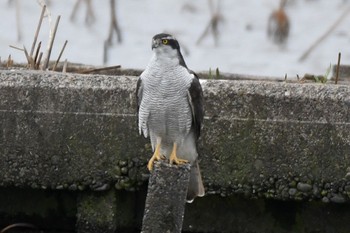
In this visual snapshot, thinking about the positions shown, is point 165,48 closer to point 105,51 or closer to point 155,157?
point 155,157

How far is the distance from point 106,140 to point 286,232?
3.31ft

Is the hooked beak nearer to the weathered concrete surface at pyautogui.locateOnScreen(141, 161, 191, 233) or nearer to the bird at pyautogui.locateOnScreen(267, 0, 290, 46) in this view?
the weathered concrete surface at pyautogui.locateOnScreen(141, 161, 191, 233)

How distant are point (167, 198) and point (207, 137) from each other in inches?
42.9

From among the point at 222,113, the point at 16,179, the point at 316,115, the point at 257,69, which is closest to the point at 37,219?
the point at 16,179

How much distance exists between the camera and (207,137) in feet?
18.5

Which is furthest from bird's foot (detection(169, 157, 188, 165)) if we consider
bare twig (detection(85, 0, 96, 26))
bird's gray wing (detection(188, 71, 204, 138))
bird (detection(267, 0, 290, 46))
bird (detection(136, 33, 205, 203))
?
bird (detection(267, 0, 290, 46))

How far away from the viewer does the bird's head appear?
212 inches

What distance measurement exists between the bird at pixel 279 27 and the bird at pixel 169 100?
20.2 feet

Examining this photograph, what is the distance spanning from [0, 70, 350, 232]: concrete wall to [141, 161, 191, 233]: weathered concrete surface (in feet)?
3.42

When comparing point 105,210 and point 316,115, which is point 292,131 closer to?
point 316,115

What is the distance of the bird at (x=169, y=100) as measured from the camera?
536 cm

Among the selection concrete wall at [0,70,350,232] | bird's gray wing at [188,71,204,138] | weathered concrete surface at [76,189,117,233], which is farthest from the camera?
weathered concrete surface at [76,189,117,233]

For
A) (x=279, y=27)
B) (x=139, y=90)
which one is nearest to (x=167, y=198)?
(x=139, y=90)

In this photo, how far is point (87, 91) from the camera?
5660 mm
